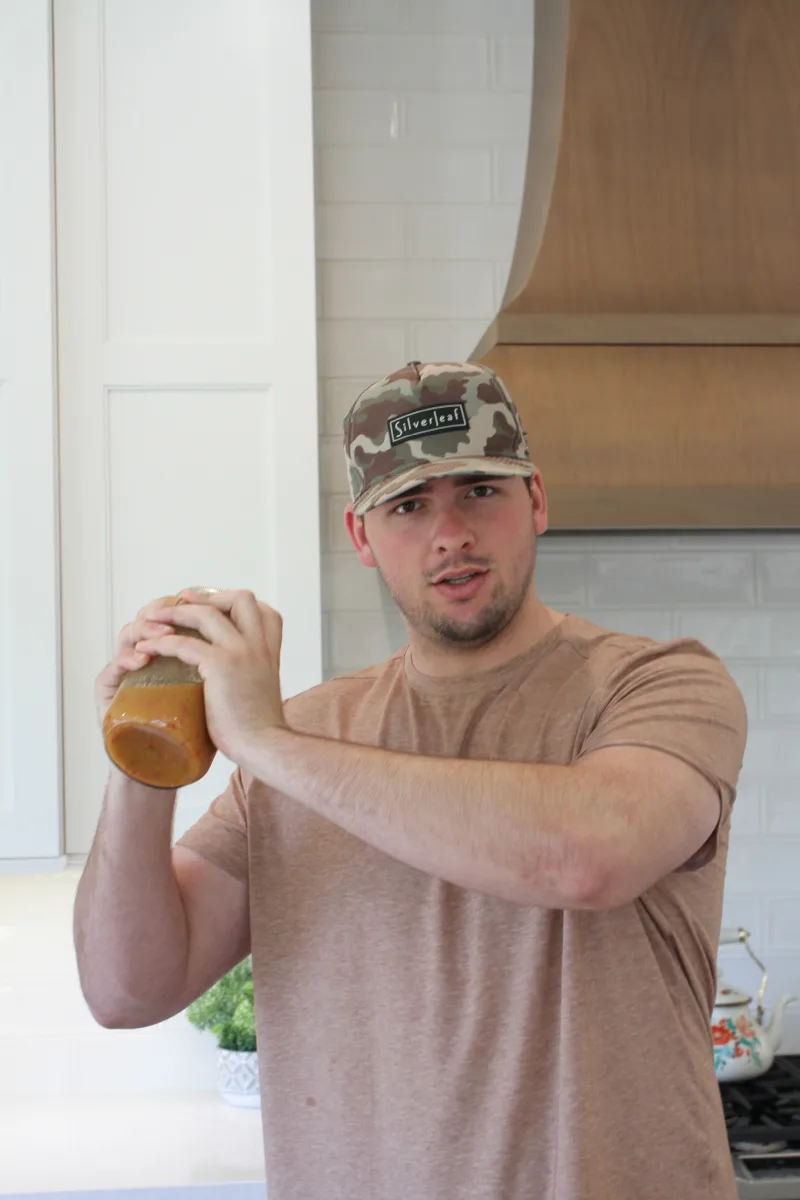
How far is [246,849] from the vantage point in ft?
4.58

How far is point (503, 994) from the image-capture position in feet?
3.96

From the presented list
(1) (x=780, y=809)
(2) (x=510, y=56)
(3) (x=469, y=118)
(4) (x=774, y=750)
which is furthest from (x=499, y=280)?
(1) (x=780, y=809)

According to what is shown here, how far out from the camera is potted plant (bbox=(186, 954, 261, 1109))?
2.10m

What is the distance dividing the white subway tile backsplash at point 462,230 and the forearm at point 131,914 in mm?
1463

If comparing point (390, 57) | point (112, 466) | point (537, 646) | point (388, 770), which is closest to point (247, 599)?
point (388, 770)

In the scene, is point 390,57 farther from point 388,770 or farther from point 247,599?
point 388,770

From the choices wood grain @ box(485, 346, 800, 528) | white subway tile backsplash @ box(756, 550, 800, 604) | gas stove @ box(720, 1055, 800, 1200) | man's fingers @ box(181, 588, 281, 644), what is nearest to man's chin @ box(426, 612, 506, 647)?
man's fingers @ box(181, 588, 281, 644)

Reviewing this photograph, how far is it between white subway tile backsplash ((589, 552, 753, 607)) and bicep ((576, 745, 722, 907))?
1347 millimetres

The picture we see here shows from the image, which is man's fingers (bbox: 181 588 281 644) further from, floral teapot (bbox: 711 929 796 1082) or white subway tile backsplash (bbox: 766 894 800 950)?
white subway tile backsplash (bbox: 766 894 800 950)

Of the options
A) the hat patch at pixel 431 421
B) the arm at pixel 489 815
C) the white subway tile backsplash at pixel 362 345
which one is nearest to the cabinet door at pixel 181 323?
the white subway tile backsplash at pixel 362 345

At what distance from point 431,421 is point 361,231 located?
4.16ft

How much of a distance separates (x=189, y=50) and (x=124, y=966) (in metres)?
1.38

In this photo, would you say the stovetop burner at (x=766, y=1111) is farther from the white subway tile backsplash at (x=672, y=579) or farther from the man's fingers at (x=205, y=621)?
the man's fingers at (x=205, y=621)

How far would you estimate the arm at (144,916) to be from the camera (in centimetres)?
125
